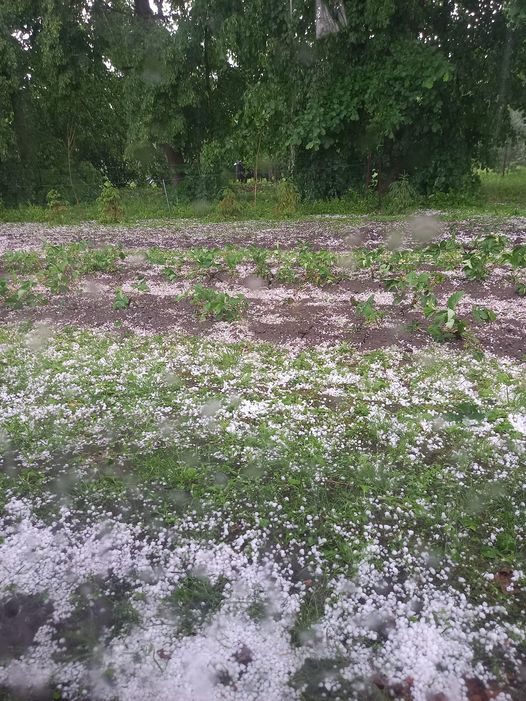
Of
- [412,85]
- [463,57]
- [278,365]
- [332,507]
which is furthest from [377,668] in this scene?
[463,57]

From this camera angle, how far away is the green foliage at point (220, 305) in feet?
14.2

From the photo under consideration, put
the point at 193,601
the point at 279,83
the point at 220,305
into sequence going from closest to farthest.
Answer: the point at 193,601, the point at 220,305, the point at 279,83

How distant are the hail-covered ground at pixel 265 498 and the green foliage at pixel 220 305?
2 centimetres

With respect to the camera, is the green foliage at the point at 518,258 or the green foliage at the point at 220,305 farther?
the green foliage at the point at 518,258

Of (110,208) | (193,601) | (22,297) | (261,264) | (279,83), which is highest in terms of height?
(279,83)

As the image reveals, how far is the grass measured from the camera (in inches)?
428

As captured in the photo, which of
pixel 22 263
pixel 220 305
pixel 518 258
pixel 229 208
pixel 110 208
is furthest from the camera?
pixel 229 208

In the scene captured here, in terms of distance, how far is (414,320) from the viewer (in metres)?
4.00

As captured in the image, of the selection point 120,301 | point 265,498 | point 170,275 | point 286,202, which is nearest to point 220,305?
point 120,301

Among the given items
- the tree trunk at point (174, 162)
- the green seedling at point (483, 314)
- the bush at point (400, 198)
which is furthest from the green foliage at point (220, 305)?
the tree trunk at point (174, 162)

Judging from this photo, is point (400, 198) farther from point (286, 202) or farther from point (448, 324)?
point (448, 324)

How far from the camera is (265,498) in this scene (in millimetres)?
2320

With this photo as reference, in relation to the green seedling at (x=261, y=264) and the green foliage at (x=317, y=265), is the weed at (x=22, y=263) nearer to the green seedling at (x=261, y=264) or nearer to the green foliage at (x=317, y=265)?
the green seedling at (x=261, y=264)

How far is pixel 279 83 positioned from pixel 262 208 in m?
2.87
